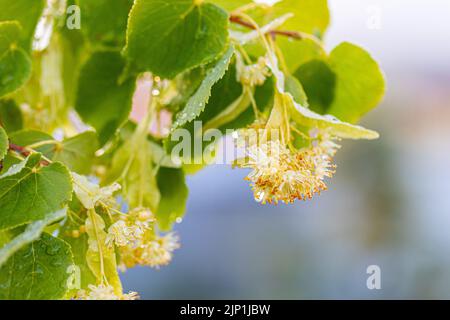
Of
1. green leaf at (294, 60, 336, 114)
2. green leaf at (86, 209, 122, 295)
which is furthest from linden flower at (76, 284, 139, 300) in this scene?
green leaf at (294, 60, 336, 114)

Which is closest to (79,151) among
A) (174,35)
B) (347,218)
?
(174,35)

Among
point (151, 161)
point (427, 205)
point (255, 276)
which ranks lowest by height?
point (255, 276)

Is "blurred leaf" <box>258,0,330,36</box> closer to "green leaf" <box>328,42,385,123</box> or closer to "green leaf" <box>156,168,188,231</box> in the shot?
"green leaf" <box>328,42,385,123</box>

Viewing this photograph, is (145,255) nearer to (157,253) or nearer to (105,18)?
(157,253)

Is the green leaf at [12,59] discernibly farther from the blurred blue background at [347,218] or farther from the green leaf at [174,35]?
the blurred blue background at [347,218]
